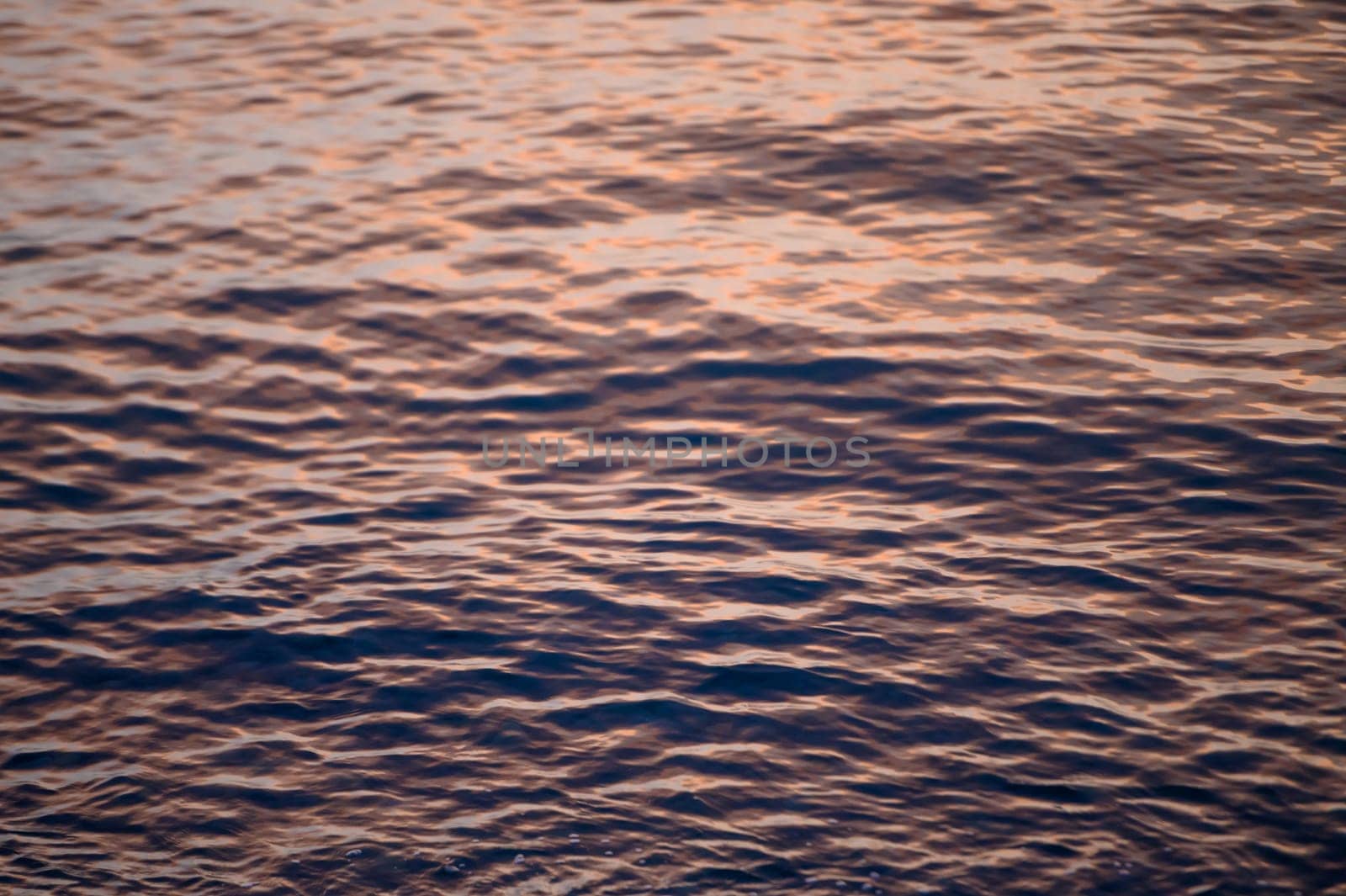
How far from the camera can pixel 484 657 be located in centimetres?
666

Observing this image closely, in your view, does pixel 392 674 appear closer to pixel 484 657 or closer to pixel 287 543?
pixel 484 657

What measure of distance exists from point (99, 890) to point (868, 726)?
3.07 meters

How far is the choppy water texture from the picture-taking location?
5.64m

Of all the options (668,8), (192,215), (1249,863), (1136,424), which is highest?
(668,8)

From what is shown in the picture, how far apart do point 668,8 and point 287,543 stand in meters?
9.01

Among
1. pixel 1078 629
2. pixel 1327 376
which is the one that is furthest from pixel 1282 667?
pixel 1327 376

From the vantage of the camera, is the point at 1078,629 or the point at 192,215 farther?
the point at 192,215

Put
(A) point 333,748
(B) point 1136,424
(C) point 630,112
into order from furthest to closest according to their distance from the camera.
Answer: (C) point 630,112, (B) point 1136,424, (A) point 333,748

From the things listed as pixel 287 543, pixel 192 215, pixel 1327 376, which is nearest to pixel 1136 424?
pixel 1327 376

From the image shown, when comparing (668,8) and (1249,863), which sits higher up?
(668,8)

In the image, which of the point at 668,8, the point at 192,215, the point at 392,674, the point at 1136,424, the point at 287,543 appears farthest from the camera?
the point at 668,8

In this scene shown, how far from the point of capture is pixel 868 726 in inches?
240

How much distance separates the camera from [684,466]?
8.32m

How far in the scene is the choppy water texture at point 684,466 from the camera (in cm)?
564
